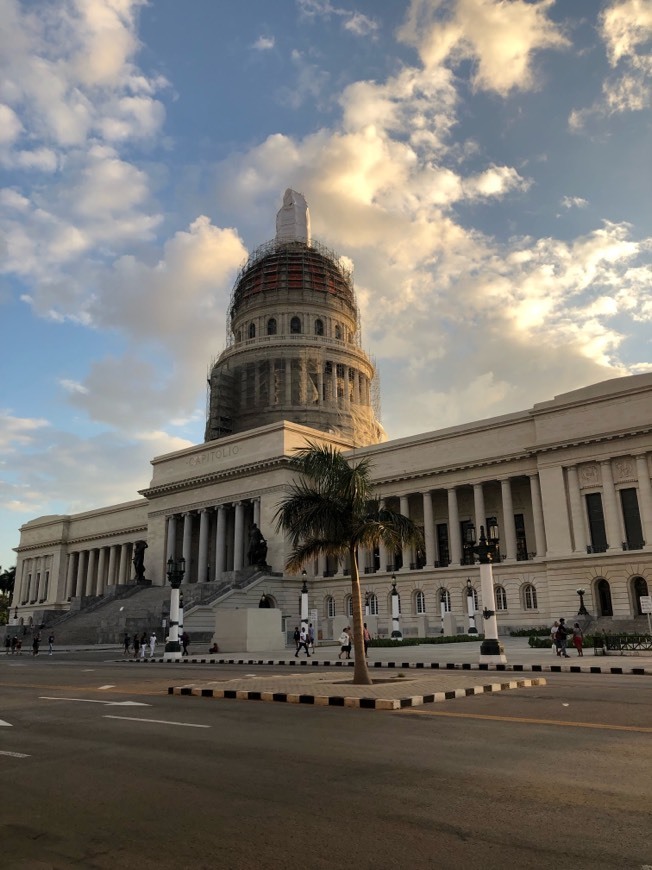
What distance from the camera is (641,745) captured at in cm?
954

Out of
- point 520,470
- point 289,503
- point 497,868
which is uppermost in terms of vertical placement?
point 520,470

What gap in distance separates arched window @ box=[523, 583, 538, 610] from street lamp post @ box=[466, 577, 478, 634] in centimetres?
382

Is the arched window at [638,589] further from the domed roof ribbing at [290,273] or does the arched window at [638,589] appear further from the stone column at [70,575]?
the stone column at [70,575]

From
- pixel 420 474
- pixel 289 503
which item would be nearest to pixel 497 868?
pixel 289 503

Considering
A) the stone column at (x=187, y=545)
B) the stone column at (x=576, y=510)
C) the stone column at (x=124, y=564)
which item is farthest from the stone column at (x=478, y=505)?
the stone column at (x=124, y=564)

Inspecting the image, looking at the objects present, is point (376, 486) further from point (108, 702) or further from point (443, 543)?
point (108, 702)

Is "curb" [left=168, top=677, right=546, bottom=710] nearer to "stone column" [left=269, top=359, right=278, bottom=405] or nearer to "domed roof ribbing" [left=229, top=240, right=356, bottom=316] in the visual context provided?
"stone column" [left=269, top=359, right=278, bottom=405]

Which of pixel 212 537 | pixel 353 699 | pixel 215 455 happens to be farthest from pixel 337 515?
pixel 212 537

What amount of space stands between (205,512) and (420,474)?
2320cm

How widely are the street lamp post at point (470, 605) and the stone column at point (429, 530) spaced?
4.50 meters

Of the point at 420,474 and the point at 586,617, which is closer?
the point at 586,617

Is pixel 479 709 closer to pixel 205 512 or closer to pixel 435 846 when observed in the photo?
pixel 435 846

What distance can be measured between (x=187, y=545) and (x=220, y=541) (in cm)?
571

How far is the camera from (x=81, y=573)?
93000mm
